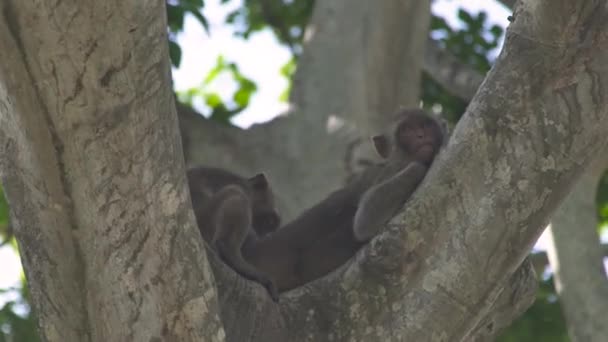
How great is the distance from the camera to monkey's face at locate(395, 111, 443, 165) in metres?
6.84

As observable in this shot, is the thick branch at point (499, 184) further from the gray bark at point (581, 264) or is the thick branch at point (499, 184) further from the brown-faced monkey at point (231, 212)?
the gray bark at point (581, 264)

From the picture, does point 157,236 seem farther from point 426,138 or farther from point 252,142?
point 252,142

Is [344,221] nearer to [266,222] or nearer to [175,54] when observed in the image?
[266,222]

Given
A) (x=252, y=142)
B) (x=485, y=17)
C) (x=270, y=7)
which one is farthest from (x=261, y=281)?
(x=270, y=7)

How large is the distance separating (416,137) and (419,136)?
0.02 m

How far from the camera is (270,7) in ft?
41.2

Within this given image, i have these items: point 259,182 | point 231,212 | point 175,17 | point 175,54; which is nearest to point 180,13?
point 175,17

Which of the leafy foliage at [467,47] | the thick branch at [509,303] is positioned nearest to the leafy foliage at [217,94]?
the leafy foliage at [467,47]

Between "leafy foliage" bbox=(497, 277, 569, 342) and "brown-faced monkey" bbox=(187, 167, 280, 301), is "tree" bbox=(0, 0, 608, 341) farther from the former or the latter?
"leafy foliage" bbox=(497, 277, 569, 342)

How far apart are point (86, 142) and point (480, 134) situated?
1701 mm

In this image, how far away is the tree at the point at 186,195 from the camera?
3.93 m

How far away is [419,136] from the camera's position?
700cm

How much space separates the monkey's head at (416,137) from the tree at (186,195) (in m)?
1.50

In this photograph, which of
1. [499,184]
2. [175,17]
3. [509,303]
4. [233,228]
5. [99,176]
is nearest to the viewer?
[99,176]
